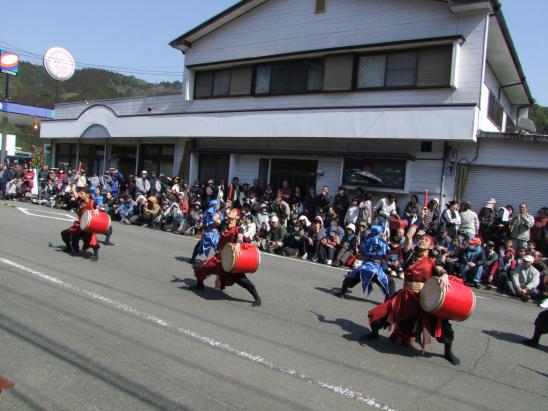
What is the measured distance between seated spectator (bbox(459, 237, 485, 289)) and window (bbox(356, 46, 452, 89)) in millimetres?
5737

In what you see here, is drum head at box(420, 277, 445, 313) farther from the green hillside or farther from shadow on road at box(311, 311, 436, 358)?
the green hillside

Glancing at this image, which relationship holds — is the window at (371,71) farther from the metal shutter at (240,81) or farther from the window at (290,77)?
the metal shutter at (240,81)

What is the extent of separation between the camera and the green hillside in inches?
3477

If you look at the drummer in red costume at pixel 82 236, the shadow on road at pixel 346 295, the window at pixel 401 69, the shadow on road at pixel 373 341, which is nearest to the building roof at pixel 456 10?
the window at pixel 401 69

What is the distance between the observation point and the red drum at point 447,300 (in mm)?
5449

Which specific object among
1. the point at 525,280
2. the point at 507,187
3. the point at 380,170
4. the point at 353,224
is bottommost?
the point at 525,280

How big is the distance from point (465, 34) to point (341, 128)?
4.74 m

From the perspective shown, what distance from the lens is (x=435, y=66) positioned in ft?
50.5

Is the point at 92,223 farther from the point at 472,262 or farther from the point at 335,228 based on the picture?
the point at 472,262

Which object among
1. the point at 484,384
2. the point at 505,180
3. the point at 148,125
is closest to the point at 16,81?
the point at 148,125

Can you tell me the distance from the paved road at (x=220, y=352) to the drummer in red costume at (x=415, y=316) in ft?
0.66

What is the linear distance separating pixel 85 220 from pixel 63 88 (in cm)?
12415

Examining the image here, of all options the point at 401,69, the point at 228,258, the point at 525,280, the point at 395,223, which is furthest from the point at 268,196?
the point at 228,258

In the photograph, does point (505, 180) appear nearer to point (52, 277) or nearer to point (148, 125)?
point (52, 277)
